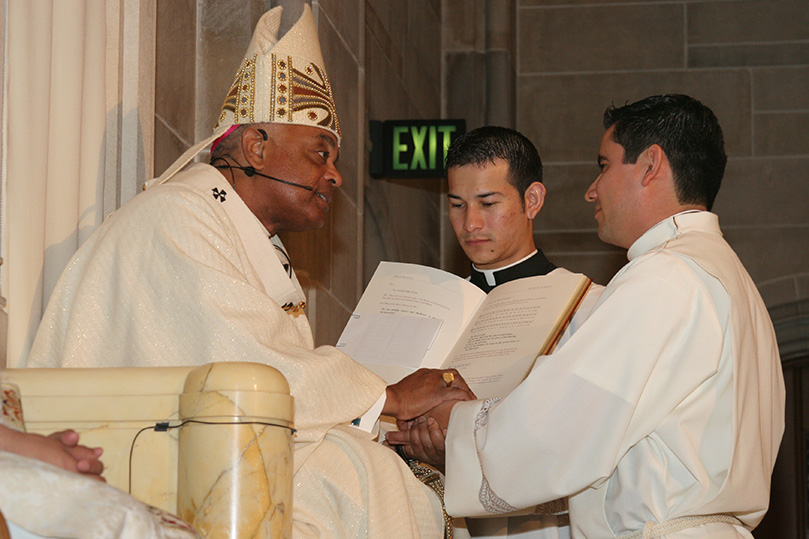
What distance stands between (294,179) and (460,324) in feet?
2.54

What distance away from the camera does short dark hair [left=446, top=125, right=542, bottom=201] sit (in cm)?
496

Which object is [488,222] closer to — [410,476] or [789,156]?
[410,476]

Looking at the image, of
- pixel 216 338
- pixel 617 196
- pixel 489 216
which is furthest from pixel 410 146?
pixel 216 338

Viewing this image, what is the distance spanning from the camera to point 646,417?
321 cm

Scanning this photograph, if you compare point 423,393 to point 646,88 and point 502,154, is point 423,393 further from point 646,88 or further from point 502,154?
point 646,88

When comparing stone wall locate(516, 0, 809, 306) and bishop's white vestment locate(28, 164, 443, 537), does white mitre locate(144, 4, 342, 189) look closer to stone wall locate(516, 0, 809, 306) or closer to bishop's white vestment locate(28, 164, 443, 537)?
bishop's white vestment locate(28, 164, 443, 537)

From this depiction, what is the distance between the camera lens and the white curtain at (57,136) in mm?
3725

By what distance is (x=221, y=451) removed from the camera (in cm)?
249

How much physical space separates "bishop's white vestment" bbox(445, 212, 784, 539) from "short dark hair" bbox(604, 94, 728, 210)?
34 centimetres

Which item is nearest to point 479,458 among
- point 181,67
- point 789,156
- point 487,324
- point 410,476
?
point 410,476

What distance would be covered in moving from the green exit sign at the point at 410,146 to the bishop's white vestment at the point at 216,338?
161 inches

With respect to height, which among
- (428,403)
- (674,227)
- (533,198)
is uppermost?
(533,198)

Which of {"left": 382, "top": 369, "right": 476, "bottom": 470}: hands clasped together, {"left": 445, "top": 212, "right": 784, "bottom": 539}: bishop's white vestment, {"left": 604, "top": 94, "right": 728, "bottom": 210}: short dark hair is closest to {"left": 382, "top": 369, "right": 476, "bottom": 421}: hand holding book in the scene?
{"left": 382, "top": 369, "right": 476, "bottom": 470}: hands clasped together

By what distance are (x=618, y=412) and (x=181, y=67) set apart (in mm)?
2754
